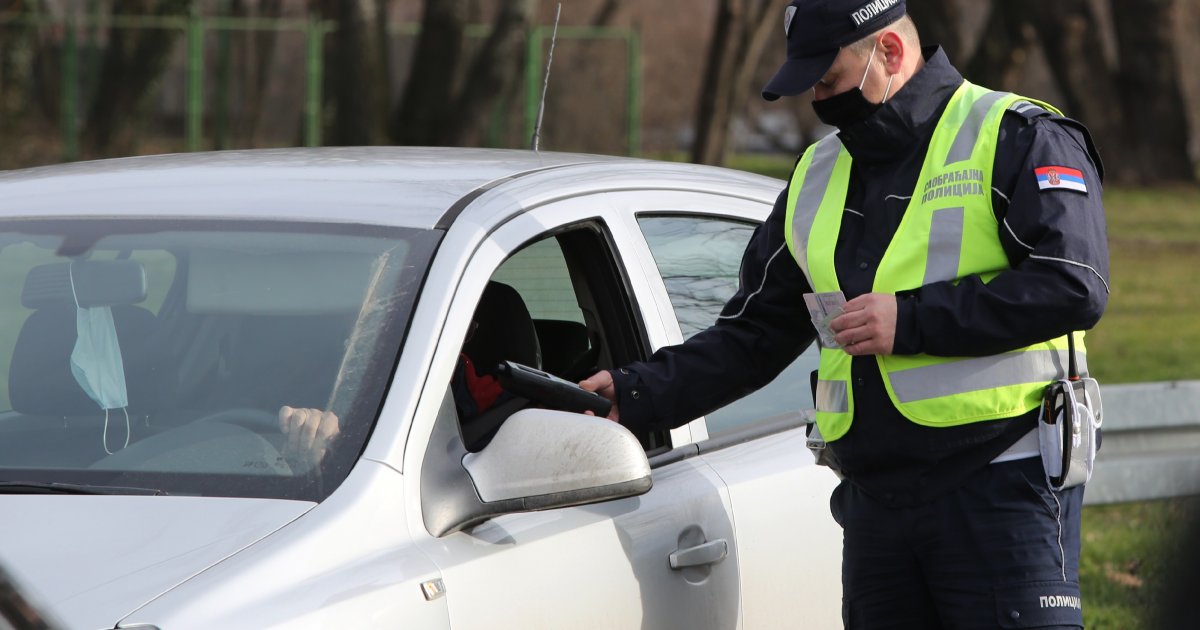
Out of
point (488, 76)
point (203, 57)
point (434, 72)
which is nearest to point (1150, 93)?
point (203, 57)

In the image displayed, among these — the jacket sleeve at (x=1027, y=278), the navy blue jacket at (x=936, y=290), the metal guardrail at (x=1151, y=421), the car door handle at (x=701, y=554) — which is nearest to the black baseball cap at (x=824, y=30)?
the navy blue jacket at (x=936, y=290)

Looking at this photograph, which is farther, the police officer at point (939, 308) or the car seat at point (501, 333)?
the car seat at point (501, 333)

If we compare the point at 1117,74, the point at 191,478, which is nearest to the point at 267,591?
the point at 191,478

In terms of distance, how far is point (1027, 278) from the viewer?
2.84 m

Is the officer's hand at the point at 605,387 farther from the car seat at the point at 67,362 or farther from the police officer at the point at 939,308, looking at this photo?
the car seat at the point at 67,362

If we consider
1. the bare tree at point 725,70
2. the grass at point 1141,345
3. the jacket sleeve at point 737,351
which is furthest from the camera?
the bare tree at point 725,70

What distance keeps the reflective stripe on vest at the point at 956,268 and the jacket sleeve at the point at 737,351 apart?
31 cm

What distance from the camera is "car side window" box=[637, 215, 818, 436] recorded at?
11.7 ft

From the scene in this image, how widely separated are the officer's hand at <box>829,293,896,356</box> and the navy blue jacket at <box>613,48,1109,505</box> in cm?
2

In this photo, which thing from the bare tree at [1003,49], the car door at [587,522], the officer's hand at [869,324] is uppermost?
the bare tree at [1003,49]

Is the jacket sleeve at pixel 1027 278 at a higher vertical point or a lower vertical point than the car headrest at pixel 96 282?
higher

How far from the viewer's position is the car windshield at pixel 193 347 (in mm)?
2678

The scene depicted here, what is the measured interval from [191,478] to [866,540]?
1.24m

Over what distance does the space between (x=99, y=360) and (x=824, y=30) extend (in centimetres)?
148
